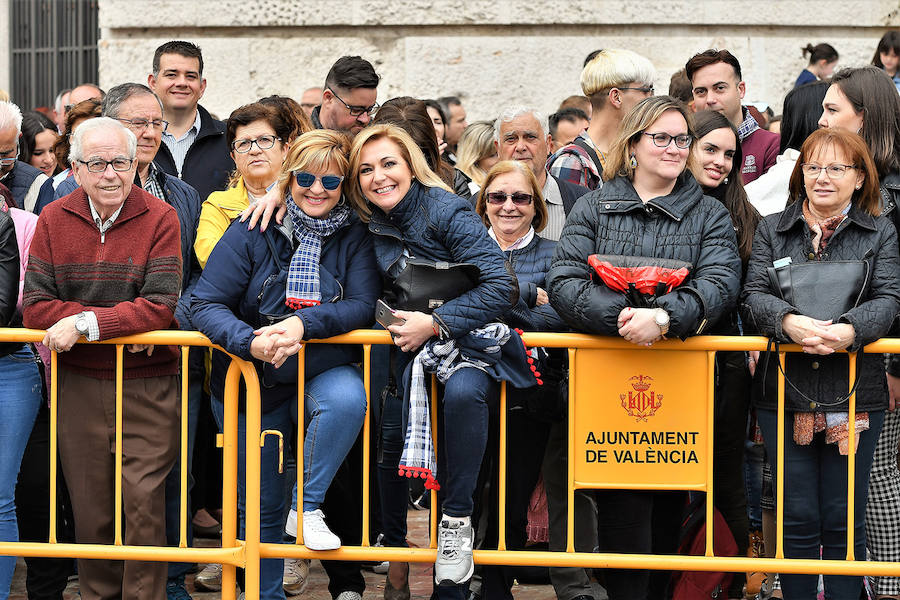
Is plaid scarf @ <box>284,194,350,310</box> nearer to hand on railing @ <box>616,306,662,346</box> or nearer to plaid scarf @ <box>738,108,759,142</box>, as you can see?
hand on railing @ <box>616,306,662,346</box>

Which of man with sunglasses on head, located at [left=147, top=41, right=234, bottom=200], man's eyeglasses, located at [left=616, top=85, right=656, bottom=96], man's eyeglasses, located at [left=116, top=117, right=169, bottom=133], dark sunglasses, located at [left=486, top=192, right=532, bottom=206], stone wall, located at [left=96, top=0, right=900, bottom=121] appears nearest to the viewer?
dark sunglasses, located at [left=486, top=192, right=532, bottom=206]

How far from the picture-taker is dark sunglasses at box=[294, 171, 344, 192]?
495cm

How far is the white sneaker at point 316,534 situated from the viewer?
191 inches

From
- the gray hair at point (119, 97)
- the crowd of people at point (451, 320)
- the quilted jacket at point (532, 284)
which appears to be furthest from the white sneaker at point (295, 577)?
the gray hair at point (119, 97)

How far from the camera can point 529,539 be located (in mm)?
5660

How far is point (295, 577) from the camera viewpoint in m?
5.93

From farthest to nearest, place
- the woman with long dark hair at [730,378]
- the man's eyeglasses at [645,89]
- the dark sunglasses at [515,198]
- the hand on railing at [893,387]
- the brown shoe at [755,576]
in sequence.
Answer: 1. the man's eyeglasses at [645,89]
2. the brown shoe at [755,576]
3. the dark sunglasses at [515,198]
4. the woman with long dark hair at [730,378]
5. the hand on railing at [893,387]

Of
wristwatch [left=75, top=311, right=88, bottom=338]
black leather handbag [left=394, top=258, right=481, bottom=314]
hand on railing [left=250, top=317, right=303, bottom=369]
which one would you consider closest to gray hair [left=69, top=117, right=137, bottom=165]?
wristwatch [left=75, top=311, right=88, bottom=338]

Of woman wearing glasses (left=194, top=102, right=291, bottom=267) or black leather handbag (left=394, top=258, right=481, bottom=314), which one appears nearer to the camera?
black leather handbag (left=394, top=258, right=481, bottom=314)

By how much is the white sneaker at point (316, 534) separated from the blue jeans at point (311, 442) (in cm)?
3

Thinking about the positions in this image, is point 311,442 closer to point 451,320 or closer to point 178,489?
point 451,320

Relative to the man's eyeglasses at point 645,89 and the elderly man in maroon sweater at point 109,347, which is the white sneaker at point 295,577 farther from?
the man's eyeglasses at point 645,89

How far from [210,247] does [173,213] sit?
0.96ft

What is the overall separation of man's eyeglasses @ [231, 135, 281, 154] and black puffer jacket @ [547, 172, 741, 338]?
1399 millimetres
